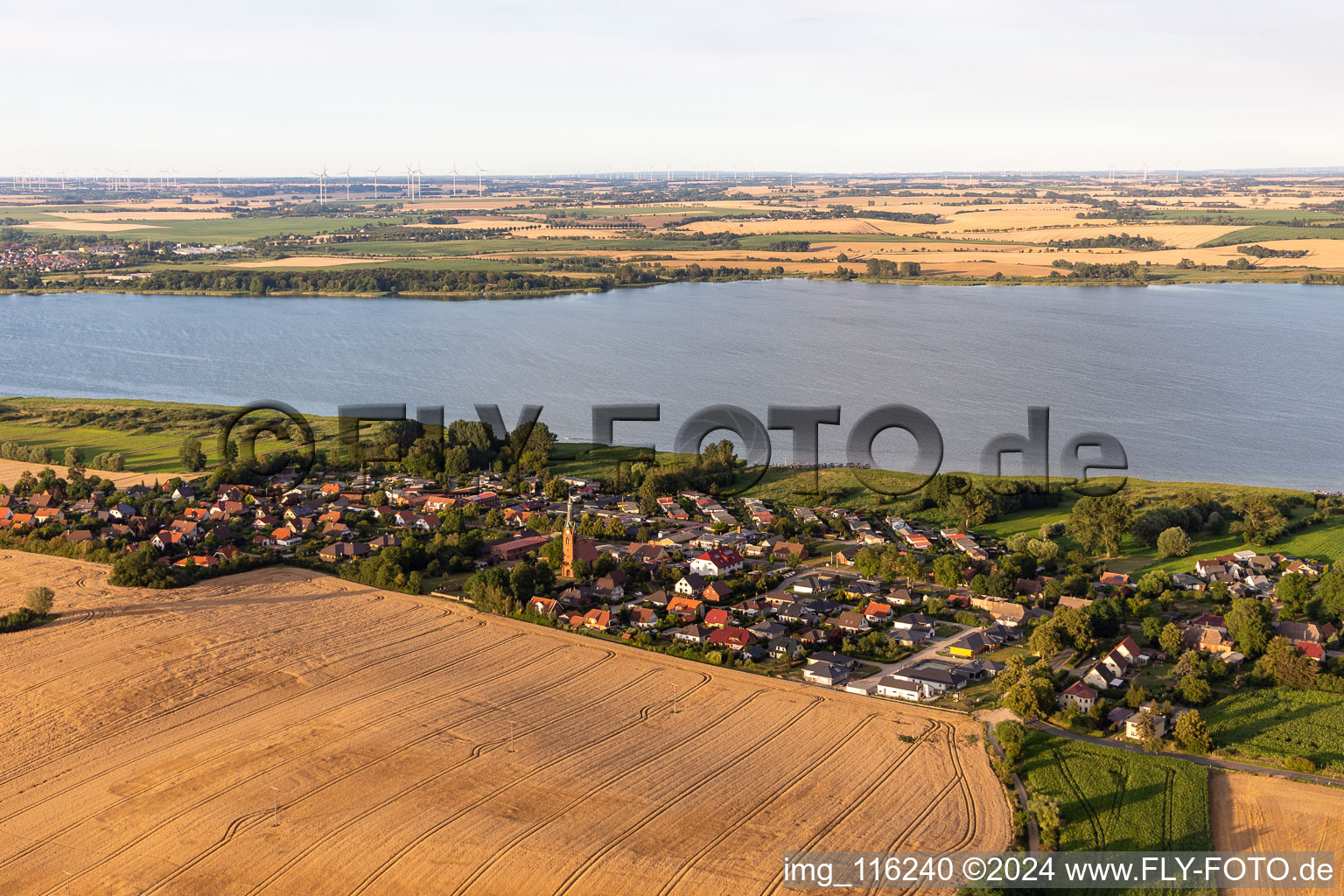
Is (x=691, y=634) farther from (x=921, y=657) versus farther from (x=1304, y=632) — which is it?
(x=1304, y=632)

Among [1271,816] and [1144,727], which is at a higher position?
[1144,727]

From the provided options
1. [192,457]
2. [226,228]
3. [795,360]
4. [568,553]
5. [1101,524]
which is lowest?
[568,553]

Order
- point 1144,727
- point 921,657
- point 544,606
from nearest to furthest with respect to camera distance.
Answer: point 1144,727, point 921,657, point 544,606

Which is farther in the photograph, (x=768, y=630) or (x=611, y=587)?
(x=611, y=587)

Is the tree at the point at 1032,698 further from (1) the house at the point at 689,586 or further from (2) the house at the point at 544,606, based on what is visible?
(2) the house at the point at 544,606

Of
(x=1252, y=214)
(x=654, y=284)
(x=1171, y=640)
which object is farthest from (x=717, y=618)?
(x=1252, y=214)

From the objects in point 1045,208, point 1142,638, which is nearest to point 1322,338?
point 1142,638

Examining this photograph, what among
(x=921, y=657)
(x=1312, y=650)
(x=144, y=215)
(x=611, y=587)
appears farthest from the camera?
(x=144, y=215)

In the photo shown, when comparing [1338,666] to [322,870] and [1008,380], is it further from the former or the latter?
[1008,380]
